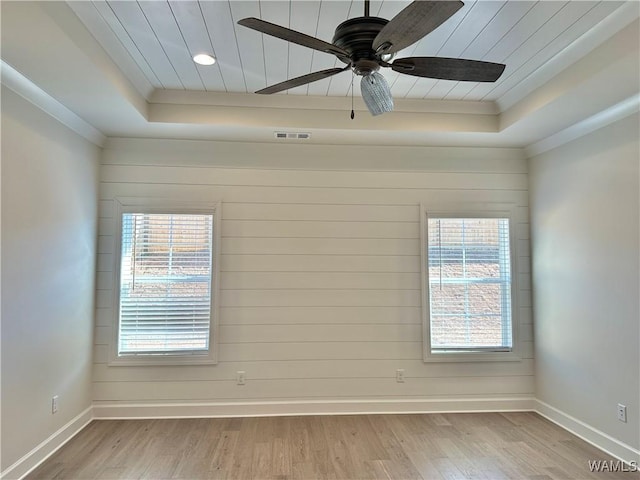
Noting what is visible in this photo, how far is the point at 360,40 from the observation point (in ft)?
5.97

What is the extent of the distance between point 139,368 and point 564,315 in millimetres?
4128

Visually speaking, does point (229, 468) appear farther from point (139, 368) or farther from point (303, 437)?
point (139, 368)

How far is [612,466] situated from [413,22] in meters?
3.44

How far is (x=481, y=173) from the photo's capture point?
4238 mm

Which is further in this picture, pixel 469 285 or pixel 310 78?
pixel 469 285

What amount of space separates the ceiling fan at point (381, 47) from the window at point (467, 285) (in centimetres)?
233

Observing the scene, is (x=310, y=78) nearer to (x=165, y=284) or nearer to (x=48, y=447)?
(x=165, y=284)

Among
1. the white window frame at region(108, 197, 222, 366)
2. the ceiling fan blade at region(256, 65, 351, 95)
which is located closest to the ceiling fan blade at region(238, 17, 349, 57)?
the ceiling fan blade at region(256, 65, 351, 95)

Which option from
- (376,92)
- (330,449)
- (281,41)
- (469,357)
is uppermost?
(281,41)

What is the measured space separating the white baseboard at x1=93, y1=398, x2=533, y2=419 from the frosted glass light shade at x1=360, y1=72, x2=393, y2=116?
300cm

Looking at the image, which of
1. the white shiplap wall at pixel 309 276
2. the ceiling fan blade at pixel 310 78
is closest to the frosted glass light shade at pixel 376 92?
the ceiling fan blade at pixel 310 78

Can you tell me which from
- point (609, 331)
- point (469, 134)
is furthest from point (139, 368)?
point (609, 331)

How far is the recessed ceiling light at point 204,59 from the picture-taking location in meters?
2.82

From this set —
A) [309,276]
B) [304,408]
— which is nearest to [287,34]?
[309,276]
